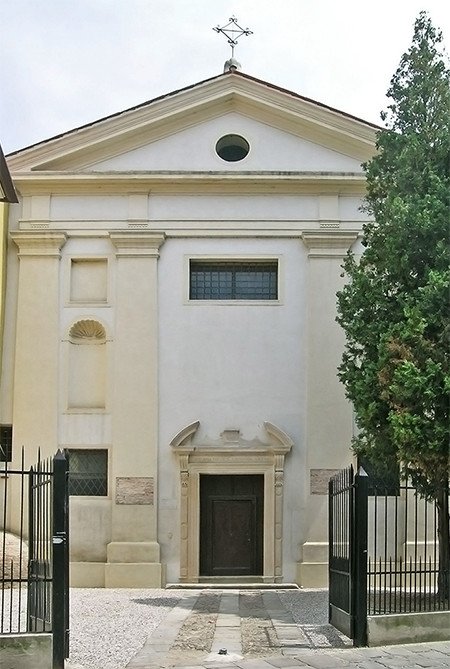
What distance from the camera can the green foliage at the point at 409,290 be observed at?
12.8 m

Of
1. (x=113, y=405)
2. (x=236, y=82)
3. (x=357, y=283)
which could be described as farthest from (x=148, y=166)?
(x=357, y=283)

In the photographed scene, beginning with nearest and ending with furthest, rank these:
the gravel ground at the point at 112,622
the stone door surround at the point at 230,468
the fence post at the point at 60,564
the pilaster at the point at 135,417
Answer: the fence post at the point at 60,564
the gravel ground at the point at 112,622
the pilaster at the point at 135,417
the stone door surround at the point at 230,468

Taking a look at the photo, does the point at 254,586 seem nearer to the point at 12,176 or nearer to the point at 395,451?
the point at 395,451

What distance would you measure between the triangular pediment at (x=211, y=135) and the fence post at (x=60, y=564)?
34.8ft

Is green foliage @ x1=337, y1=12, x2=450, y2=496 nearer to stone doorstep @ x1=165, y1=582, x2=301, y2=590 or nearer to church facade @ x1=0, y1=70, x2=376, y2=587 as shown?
church facade @ x1=0, y1=70, x2=376, y2=587

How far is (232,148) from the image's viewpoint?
19312 mm

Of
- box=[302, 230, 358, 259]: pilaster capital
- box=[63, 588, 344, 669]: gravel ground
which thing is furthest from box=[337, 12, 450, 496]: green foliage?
box=[302, 230, 358, 259]: pilaster capital

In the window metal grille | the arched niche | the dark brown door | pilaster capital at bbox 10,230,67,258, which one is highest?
pilaster capital at bbox 10,230,67,258

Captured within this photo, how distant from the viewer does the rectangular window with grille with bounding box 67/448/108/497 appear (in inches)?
720

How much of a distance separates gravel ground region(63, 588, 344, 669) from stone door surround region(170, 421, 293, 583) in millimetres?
1050

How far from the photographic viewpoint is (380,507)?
18.2m

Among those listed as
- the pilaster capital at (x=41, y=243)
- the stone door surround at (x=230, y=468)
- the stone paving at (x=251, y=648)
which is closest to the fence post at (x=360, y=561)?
the stone paving at (x=251, y=648)

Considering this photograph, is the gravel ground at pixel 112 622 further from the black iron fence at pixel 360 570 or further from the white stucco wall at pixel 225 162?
the white stucco wall at pixel 225 162

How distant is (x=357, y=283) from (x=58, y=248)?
6.83m
